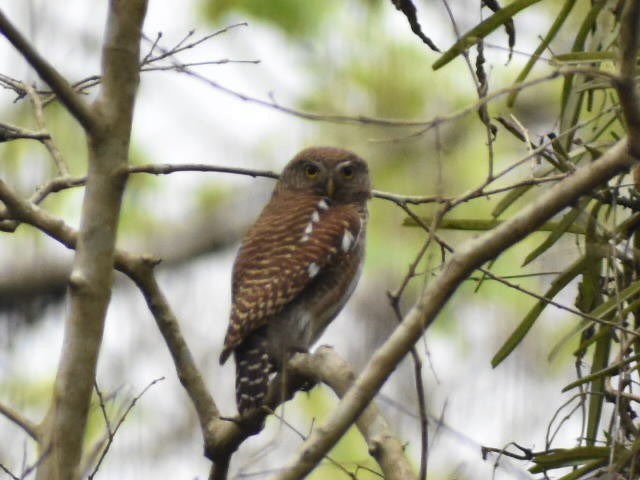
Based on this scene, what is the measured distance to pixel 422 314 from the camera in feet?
4.60

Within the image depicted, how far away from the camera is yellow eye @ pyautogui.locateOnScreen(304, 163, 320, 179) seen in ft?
13.2

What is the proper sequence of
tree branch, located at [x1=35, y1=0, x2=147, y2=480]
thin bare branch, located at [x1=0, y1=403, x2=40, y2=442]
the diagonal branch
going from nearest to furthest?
the diagonal branch
tree branch, located at [x1=35, y1=0, x2=147, y2=480]
thin bare branch, located at [x1=0, y1=403, x2=40, y2=442]

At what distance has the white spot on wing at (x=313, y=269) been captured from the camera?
3373 mm

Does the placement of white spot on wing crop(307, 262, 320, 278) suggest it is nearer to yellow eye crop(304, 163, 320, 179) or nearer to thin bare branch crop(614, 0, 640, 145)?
yellow eye crop(304, 163, 320, 179)

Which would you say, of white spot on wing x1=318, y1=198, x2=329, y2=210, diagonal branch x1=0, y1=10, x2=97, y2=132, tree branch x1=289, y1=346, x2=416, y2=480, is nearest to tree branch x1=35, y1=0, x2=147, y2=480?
diagonal branch x1=0, y1=10, x2=97, y2=132

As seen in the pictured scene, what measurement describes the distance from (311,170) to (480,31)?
2.02 metres

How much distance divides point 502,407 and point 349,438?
131 centimetres

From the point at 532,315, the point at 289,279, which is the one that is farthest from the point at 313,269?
the point at 532,315

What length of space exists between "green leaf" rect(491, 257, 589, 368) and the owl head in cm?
163

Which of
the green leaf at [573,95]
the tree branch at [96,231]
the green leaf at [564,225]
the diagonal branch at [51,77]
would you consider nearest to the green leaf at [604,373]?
the green leaf at [564,225]

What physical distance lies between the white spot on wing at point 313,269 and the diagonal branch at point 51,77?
1.68 meters

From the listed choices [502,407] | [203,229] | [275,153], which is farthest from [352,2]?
[502,407]

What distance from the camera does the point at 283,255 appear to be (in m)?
3.44

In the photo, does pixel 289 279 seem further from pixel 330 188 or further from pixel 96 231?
pixel 96 231
